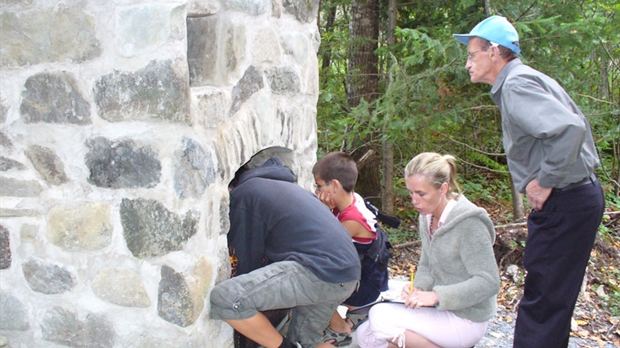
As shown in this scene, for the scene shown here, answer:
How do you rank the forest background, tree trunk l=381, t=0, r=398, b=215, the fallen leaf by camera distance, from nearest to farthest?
the fallen leaf
the forest background
tree trunk l=381, t=0, r=398, b=215

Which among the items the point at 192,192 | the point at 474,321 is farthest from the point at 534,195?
the point at 192,192

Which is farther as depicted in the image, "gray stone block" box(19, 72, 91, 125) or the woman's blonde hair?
the woman's blonde hair

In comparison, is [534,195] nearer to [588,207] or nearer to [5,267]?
[588,207]

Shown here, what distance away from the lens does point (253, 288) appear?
2.63 meters

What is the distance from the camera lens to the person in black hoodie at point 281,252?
269cm

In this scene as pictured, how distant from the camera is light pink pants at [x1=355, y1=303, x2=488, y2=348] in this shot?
2803 mm

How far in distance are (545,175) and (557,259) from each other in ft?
1.47

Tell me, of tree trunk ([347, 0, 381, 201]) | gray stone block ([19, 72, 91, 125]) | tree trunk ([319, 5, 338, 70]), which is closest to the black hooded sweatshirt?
gray stone block ([19, 72, 91, 125])

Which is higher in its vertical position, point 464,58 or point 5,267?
point 464,58

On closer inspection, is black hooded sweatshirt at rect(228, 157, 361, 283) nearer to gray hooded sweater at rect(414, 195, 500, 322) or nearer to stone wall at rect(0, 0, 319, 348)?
stone wall at rect(0, 0, 319, 348)

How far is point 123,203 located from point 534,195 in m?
1.93

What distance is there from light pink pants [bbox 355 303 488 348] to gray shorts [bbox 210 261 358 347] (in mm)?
233

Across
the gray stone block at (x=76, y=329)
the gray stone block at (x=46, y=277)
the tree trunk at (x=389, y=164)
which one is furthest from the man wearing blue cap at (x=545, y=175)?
the tree trunk at (x=389, y=164)

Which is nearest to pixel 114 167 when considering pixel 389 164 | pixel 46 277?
pixel 46 277
